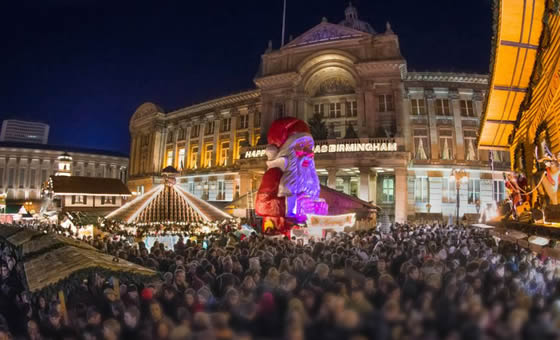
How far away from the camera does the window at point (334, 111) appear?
123ft

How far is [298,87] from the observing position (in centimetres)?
3550

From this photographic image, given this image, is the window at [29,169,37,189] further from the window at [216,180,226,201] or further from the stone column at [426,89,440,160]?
the stone column at [426,89,440,160]

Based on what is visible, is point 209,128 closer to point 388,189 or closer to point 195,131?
point 195,131

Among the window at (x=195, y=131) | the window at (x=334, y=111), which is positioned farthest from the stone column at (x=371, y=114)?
the window at (x=195, y=131)

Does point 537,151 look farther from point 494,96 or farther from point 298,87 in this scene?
point 298,87

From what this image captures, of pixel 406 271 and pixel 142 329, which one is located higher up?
pixel 406 271

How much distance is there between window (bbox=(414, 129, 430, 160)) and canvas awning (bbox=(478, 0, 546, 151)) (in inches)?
803

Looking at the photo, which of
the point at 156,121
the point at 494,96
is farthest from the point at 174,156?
the point at 494,96

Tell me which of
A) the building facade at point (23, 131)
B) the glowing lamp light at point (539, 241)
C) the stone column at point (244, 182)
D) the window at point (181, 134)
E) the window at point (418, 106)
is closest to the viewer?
the glowing lamp light at point (539, 241)

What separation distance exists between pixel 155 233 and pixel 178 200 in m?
2.38

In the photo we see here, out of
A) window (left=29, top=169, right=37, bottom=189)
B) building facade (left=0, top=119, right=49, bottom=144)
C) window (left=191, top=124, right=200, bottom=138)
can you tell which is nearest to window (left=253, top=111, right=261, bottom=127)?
window (left=191, top=124, right=200, bottom=138)

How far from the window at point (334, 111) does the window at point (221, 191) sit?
1702 centimetres

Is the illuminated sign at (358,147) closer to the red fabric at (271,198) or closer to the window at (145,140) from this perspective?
the red fabric at (271,198)

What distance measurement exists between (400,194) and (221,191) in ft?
79.2
